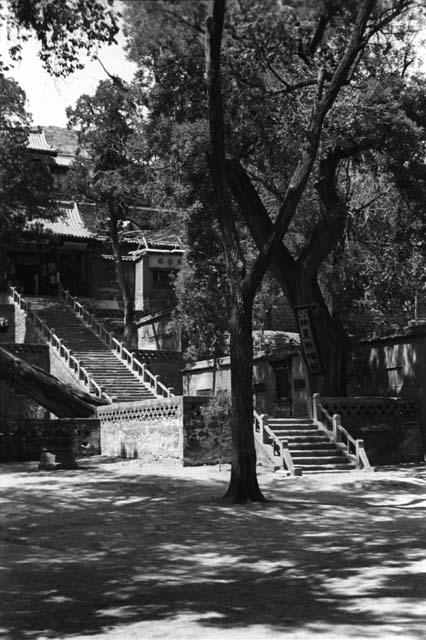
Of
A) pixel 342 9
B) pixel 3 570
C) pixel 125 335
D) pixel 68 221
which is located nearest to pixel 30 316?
pixel 125 335

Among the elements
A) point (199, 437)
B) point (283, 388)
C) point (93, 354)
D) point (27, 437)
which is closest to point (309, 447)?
point (199, 437)

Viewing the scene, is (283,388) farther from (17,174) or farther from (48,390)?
(17,174)

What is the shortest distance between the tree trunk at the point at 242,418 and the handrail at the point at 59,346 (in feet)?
45.2

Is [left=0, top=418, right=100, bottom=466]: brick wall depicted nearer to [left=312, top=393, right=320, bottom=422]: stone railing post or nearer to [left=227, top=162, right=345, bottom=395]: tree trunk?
[left=312, top=393, right=320, bottom=422]: stone railing post

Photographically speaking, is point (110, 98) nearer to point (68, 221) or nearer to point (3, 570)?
point (68, 221)

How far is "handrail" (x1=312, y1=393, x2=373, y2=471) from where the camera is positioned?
733 inches

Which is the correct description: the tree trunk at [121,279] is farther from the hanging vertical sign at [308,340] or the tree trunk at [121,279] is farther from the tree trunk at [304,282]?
the hanging vertical sign at [308,340]

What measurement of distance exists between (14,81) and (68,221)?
36.6ft

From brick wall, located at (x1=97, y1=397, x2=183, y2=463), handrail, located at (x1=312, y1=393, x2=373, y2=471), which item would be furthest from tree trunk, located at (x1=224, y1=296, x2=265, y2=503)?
brick wall, located at (x1=97, y1=397, x2=183, y2=463)

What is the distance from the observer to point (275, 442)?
19.2 metres

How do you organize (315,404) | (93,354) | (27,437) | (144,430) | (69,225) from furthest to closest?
(69,225) → (93,354) → (144,430) → (27,437) → (315,404)

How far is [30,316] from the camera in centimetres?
3506

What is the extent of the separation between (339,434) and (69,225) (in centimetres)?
2567

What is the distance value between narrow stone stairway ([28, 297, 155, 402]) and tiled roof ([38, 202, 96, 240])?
377 centimetres
